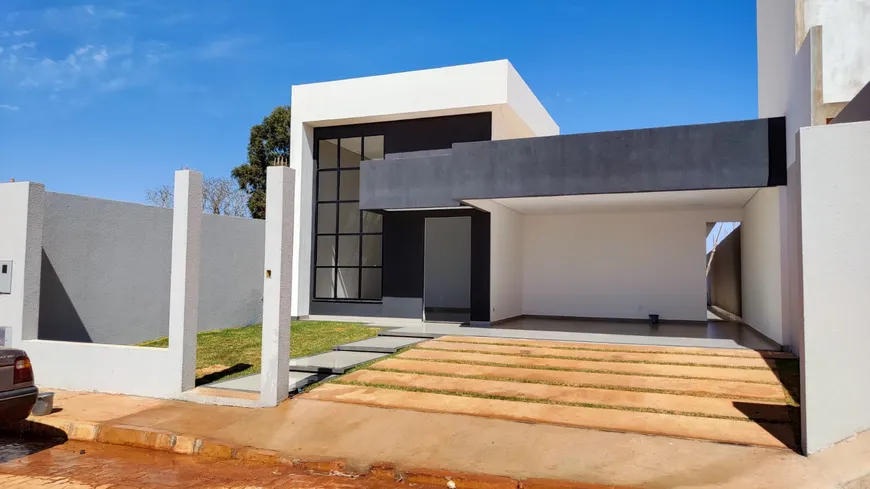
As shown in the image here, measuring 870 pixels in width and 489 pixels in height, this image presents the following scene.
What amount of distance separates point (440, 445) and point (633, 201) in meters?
8.46

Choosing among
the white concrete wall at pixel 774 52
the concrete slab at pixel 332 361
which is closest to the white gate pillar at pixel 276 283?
the concrete slab at pixel 332 361

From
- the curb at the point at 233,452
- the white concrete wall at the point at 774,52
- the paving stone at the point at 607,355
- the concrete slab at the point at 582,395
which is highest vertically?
the white concrete wall at the point at 774,52

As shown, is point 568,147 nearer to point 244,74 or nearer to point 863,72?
point 863,72

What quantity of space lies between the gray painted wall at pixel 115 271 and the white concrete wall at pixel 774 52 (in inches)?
462

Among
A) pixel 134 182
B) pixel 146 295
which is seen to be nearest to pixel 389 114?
pixel 146 295

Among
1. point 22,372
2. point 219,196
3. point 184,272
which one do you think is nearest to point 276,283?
point 184,272

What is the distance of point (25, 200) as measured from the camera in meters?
7.49

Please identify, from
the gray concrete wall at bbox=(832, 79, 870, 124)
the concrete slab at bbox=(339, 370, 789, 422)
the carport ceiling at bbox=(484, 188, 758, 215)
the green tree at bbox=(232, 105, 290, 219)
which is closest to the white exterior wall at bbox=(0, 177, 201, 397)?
the concrete slab at bbox=(339, 370, 789, 422)

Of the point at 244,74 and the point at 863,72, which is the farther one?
the point at 244,74

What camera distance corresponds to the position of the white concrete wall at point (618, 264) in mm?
→ 14016

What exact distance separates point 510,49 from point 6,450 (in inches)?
608

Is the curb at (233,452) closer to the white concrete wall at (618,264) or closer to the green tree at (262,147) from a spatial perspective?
the white concrete wall at (618,264)

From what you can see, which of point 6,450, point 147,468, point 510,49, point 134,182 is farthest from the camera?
point 134,182

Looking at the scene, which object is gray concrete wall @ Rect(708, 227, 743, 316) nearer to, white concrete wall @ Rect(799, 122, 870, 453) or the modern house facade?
the modern house facade
